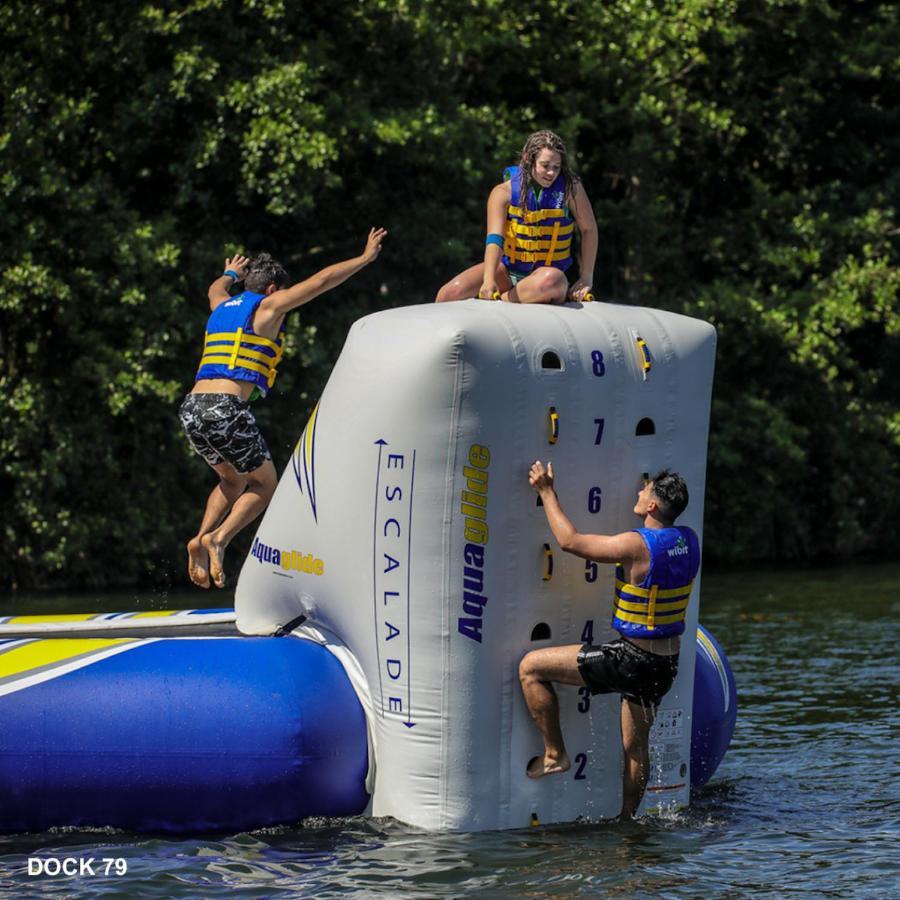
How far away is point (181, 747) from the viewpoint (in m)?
7.82

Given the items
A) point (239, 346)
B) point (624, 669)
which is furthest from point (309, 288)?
point (624, 669)

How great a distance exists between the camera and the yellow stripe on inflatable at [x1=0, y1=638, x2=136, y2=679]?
8.13 m

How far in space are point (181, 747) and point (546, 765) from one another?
1.65 m

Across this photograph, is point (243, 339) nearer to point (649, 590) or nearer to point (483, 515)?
point (483, 515)

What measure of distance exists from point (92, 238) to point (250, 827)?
1158cm

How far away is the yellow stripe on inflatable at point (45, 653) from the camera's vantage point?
8.13 metres

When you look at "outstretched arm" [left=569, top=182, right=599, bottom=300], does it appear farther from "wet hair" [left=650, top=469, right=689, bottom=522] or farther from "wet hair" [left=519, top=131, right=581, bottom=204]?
"wet hair" [left=650, top=469, right=689, bottom=522]

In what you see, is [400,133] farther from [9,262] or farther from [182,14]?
[9,262]

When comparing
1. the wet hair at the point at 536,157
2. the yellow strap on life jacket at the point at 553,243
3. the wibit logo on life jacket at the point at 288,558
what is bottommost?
the wibit logo on life jacket at the point at 288,558

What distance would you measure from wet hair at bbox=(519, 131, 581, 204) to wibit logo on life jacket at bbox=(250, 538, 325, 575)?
2056 mm

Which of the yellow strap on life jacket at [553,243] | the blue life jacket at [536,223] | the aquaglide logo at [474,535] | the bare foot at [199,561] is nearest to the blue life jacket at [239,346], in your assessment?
the bare foot at [199,561]

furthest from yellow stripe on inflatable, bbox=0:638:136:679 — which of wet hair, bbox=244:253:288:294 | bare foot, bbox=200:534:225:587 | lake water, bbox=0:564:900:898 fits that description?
wet hair, bbox=244:253:288:294

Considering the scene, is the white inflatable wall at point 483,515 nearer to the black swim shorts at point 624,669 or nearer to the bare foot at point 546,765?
the bare foot at point 546,765

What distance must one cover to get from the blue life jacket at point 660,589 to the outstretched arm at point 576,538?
84 mm
